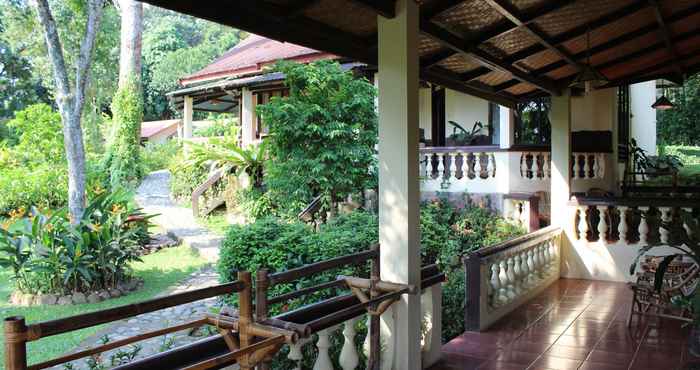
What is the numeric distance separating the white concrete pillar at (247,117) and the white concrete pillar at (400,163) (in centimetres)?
1256

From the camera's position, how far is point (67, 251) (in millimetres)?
8477

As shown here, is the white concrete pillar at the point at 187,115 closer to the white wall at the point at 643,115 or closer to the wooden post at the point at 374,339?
the white wall at the point at 643,115

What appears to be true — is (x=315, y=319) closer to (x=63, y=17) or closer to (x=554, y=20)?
(x=554, y=20)

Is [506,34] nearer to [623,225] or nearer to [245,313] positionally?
[245,313]

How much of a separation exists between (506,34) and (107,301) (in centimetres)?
690

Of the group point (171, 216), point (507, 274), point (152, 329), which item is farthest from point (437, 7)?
point (171, 216)

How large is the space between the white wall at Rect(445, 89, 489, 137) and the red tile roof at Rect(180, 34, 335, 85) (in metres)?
3.45

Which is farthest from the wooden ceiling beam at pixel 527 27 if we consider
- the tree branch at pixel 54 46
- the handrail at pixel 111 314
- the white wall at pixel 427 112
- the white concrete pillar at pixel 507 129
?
the tree branch at pixel 54 46

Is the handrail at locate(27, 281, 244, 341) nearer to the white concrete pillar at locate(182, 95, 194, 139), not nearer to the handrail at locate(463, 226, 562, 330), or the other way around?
the handrail at locate(463, 226, 562, 330)

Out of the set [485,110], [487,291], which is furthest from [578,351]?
[485,110]

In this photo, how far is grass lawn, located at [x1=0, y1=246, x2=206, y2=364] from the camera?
6.84 metres

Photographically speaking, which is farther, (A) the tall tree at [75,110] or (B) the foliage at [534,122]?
(B) the foliage at [534,122]

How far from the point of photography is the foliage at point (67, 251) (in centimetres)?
836

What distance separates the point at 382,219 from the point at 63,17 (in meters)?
22.7
